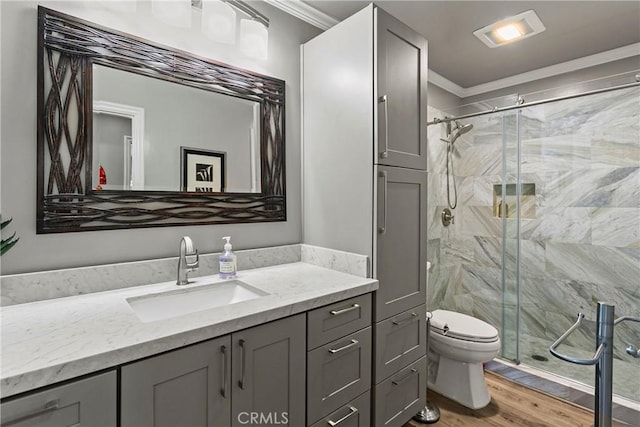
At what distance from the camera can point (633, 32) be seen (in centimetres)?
224

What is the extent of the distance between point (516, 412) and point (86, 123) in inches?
109

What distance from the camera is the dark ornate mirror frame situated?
1242 millimetres

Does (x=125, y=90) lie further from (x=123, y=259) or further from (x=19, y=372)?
(x=19, y=372)

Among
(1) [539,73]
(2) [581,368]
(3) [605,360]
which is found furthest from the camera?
(1) [539,73]

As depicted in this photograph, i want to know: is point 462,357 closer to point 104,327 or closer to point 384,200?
point 384,200

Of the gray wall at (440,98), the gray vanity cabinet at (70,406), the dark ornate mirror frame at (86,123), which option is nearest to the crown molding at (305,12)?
the dark ornate mirror frame at (86,123)

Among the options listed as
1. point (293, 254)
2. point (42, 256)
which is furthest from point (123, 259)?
point (293, 254)

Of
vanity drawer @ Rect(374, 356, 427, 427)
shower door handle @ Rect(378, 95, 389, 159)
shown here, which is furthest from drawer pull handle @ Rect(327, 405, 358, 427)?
shower door handle @ Rect(378, 95, 389, 159)

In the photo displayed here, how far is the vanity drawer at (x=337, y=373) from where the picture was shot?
1.30 m

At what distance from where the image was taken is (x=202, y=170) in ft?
5.38

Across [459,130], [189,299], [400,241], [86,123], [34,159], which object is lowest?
[189,299]

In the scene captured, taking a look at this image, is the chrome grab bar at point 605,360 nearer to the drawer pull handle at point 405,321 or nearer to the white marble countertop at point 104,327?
the drawer pull handle at point 405,321

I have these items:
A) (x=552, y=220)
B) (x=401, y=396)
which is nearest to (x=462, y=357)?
(x=401, y=396)

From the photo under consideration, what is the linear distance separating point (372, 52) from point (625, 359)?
275cm
